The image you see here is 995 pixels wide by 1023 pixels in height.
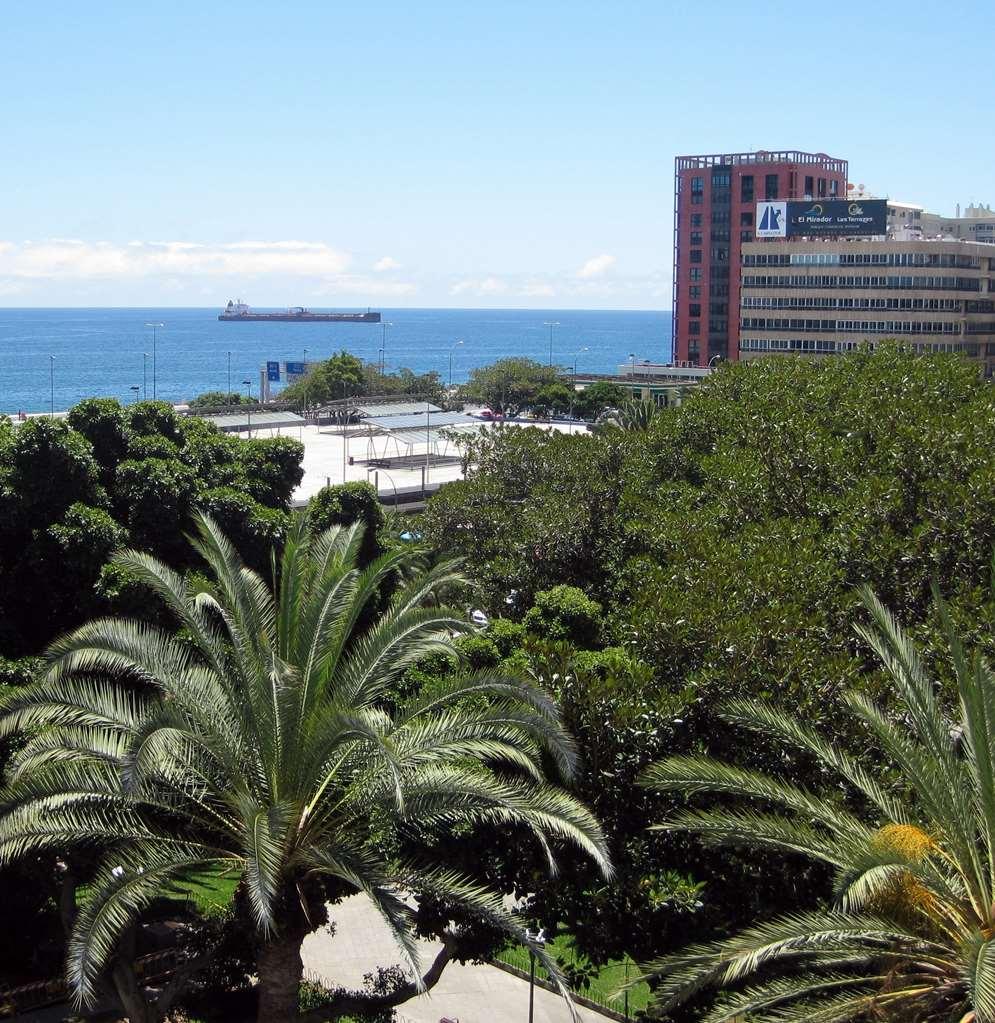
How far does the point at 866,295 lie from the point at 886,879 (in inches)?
2697

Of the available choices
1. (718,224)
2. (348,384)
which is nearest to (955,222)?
(718,224)

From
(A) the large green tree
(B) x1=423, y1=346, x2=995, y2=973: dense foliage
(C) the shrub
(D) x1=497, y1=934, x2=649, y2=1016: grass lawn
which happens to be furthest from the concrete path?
(A) the large green tree

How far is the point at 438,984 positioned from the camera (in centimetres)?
1847

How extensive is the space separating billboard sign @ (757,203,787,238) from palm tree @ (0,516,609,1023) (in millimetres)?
69593

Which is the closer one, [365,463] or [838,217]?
[365,463]

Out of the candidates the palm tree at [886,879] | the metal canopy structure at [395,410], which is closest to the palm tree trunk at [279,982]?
the palm tree at [886,879]

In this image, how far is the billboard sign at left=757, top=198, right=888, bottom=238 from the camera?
75.2 metres

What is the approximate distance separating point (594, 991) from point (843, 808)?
25.9 ft

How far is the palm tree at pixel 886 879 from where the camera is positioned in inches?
394

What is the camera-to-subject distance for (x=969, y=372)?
23906mm

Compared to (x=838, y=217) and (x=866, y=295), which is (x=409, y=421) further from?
(x=838, y=217)

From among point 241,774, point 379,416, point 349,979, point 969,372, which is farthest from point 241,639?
point 379,416

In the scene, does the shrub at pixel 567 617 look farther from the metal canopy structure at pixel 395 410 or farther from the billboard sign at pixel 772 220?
the billboard sign at pixel 772 220

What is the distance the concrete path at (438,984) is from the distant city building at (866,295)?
2323 inches
